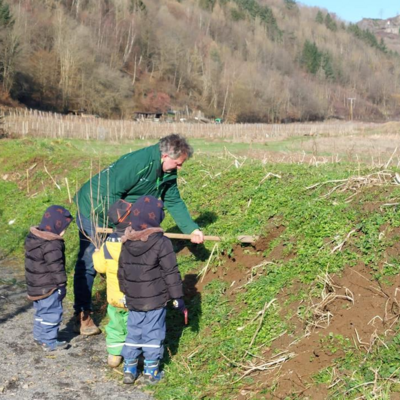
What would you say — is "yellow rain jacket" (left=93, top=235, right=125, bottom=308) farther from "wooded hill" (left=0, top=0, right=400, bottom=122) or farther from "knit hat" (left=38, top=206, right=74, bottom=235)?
"wooded hill" (left=0, top=0, right=400, bottom=122)

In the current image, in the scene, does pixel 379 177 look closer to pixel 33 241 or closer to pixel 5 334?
pixel 33 241

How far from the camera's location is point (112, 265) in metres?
5.62

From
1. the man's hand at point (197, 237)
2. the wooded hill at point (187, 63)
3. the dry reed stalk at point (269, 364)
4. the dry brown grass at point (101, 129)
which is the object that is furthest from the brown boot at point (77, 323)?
the wooded hill at point (187, 63)

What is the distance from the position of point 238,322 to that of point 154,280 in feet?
3.59

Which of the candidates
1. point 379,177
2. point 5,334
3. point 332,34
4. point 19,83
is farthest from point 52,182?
point 332,34

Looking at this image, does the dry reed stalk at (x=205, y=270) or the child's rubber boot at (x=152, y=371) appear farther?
the dry reed stalk at (x=205, y=270)

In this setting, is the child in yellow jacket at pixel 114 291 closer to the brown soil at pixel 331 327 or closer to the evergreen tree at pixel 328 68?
the brown soil at pixel 331 327

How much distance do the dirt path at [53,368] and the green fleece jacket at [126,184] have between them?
56.7 inches

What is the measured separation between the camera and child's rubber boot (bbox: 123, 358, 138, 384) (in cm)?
532

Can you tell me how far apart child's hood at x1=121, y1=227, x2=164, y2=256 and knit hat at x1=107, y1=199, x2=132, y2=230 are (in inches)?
21.0

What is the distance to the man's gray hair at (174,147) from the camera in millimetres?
6094

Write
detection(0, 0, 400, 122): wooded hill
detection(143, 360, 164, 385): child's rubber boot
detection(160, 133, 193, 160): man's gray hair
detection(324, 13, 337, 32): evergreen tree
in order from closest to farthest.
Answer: detection(143, 360, 164, 385): child's rubber boot < detection(160, 133, 193, 160): man's gray hair < detection(0, 0, 400, 122): wooded hill < detection(324, 13, 337, 32): evergreen tree

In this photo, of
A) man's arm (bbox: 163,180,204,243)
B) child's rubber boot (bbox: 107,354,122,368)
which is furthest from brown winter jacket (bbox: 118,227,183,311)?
man's arm (bbox: 163,180,204,243)

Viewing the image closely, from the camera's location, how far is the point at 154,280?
5.28 meters
